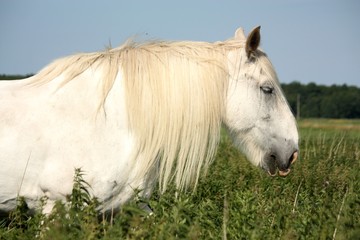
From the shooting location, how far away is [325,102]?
292 ft

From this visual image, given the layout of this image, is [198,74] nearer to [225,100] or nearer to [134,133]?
[225,100]

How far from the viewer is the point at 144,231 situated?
3.31 meters

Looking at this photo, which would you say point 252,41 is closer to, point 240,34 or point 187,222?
point 240,34

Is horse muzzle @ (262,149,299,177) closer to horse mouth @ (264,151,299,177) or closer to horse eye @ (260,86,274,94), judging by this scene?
horse mouth @ (264,151,299,177)

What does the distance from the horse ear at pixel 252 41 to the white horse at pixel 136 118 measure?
0.01 meters

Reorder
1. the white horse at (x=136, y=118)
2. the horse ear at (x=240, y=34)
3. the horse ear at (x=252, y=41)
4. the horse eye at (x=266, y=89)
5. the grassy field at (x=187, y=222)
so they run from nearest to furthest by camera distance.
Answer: the grassy field at (x=187, y=222)
the white horse at (x=136, y=118)
the horse ear at (x=252, y=41)
the horse eye at (x=266, y=89)
the horse ear at (x=240, y=34)

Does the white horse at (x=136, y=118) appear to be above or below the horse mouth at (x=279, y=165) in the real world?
above

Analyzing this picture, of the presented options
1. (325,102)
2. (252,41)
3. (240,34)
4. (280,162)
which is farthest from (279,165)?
(325,102)

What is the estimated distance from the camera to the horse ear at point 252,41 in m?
4.72

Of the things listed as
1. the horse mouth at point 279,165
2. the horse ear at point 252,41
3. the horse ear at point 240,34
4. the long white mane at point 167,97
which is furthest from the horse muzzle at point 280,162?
the horse ear at point 240,34

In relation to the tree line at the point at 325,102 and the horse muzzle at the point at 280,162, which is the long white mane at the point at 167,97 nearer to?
the horse muzzle at the point at 280,162

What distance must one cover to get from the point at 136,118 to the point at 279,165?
4.41ft

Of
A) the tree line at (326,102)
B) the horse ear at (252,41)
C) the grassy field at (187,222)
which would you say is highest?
the horse ear at (252,41)

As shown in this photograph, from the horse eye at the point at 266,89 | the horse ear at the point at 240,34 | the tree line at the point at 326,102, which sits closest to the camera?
the horse eye at the point at 266,89
